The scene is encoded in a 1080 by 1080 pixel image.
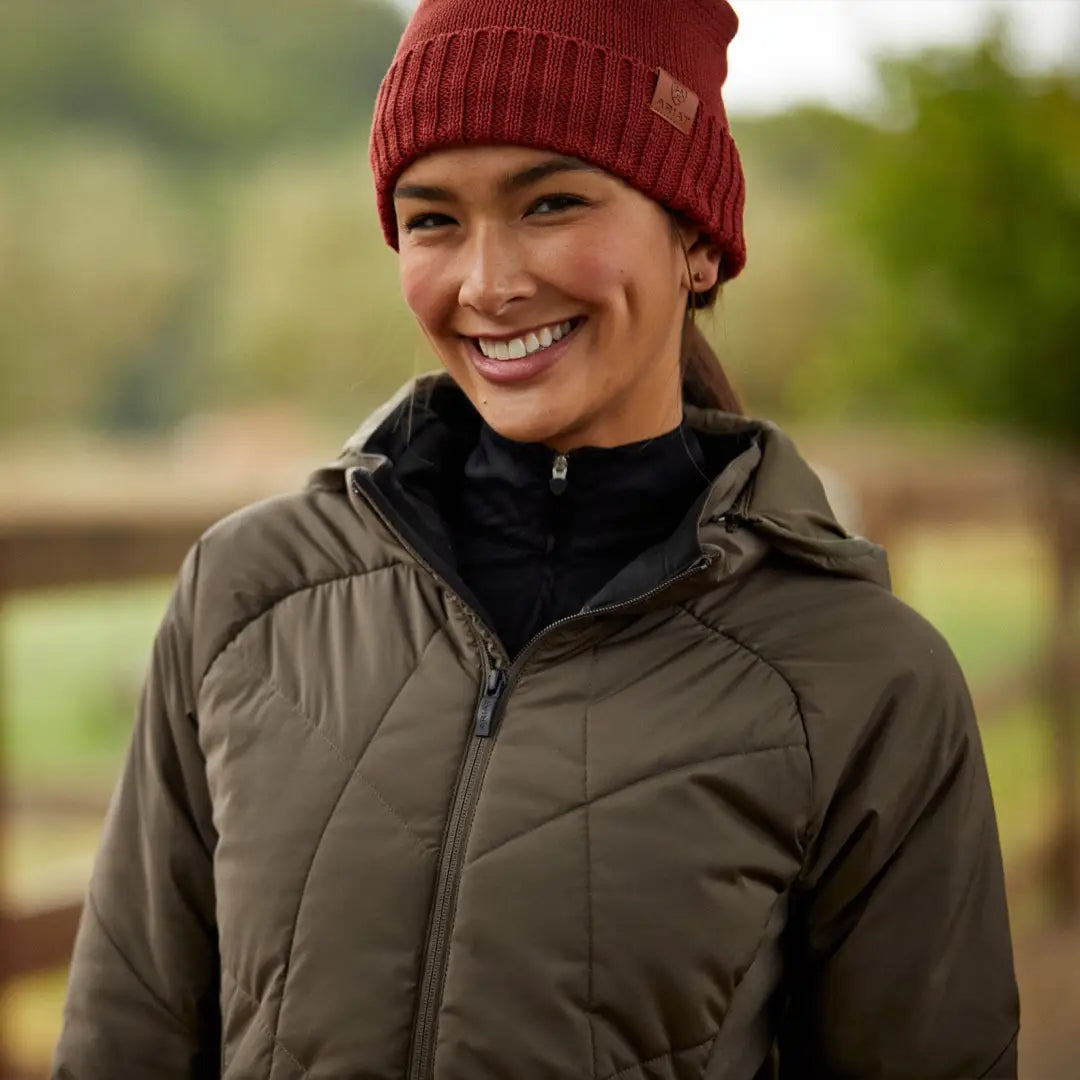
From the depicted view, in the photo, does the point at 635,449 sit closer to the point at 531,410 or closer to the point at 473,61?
the point at 531,410

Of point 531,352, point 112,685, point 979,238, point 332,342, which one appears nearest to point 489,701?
point 531,352

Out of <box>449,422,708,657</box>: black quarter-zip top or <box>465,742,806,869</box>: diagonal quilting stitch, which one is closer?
<box>465,742,806,869</box>: diagonal quilting stitch

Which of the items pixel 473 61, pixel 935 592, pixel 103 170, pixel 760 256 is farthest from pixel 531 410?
pixel 103 170

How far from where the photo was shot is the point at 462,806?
1.20m

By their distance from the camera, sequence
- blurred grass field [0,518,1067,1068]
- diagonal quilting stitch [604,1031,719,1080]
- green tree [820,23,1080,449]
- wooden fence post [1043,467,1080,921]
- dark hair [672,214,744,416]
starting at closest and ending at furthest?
diagonal quilting stitch [604,1031,719,1080] → dark hair [672,214,744,416] → blurred grass field [0,518,1067,1068] → wooden fence post [1043,467,1080,921] → green tree [820,23,1080,449]

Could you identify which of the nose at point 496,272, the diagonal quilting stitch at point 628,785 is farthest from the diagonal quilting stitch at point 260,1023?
the nose at point 496,272

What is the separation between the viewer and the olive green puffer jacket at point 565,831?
3.84ft

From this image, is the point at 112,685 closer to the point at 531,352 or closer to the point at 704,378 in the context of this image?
Answer: the point at 704,378

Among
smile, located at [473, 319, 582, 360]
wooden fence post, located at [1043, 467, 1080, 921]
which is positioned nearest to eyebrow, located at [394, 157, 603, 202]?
smile, located at [473, 319, 582, 360]

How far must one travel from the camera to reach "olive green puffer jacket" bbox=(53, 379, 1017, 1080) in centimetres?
117

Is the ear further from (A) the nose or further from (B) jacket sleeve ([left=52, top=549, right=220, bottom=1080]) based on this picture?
(B) jacket sleeve ([left=52, top=549, right=220, bottom=1080])

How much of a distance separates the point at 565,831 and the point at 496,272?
1.59 ft

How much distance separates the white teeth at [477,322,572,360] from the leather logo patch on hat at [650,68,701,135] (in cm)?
21

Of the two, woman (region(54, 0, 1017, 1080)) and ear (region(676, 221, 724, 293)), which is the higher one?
ear (region(676, 221, 724, 293))
